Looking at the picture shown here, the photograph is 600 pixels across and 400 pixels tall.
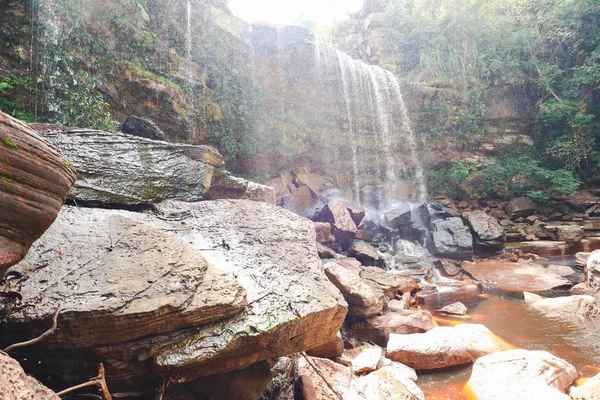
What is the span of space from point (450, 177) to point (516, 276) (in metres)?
6.88

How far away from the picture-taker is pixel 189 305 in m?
1.86

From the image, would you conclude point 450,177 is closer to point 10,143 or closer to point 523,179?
point 523,179

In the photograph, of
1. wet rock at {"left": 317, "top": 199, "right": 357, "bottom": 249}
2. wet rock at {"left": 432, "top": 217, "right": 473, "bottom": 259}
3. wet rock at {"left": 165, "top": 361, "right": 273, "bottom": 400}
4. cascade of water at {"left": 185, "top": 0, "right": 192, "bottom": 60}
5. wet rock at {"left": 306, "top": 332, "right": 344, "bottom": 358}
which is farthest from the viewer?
cascade of water at {"left": 185, "top": 0, "right": 192, "bottom": 60}

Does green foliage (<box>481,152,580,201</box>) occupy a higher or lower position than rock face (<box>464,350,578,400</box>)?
higher

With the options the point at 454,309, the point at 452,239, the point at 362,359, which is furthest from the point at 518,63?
the point at 362,359

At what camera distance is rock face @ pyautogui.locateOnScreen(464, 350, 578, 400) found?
2723mm

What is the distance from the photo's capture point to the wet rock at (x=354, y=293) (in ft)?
13.8

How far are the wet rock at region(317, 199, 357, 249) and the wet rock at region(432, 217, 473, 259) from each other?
330cm

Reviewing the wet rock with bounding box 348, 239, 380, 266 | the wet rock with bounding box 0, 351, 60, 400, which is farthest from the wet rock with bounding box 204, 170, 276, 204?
the wet rock with bounding box 348, 239, 380, 266

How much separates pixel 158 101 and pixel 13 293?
26.1ft

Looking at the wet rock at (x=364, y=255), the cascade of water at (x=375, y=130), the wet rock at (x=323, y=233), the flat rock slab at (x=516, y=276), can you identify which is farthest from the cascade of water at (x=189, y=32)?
the flat rock slab at (x=516, y=276)

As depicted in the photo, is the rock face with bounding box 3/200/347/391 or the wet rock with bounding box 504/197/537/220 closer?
the rock face with bounding box 3/200/347/391

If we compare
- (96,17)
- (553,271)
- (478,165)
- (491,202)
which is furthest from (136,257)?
(478,165)

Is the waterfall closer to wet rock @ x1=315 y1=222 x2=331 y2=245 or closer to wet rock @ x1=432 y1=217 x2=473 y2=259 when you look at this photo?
wet rock @ x1=432 y1=217 x2=473 y2=259
